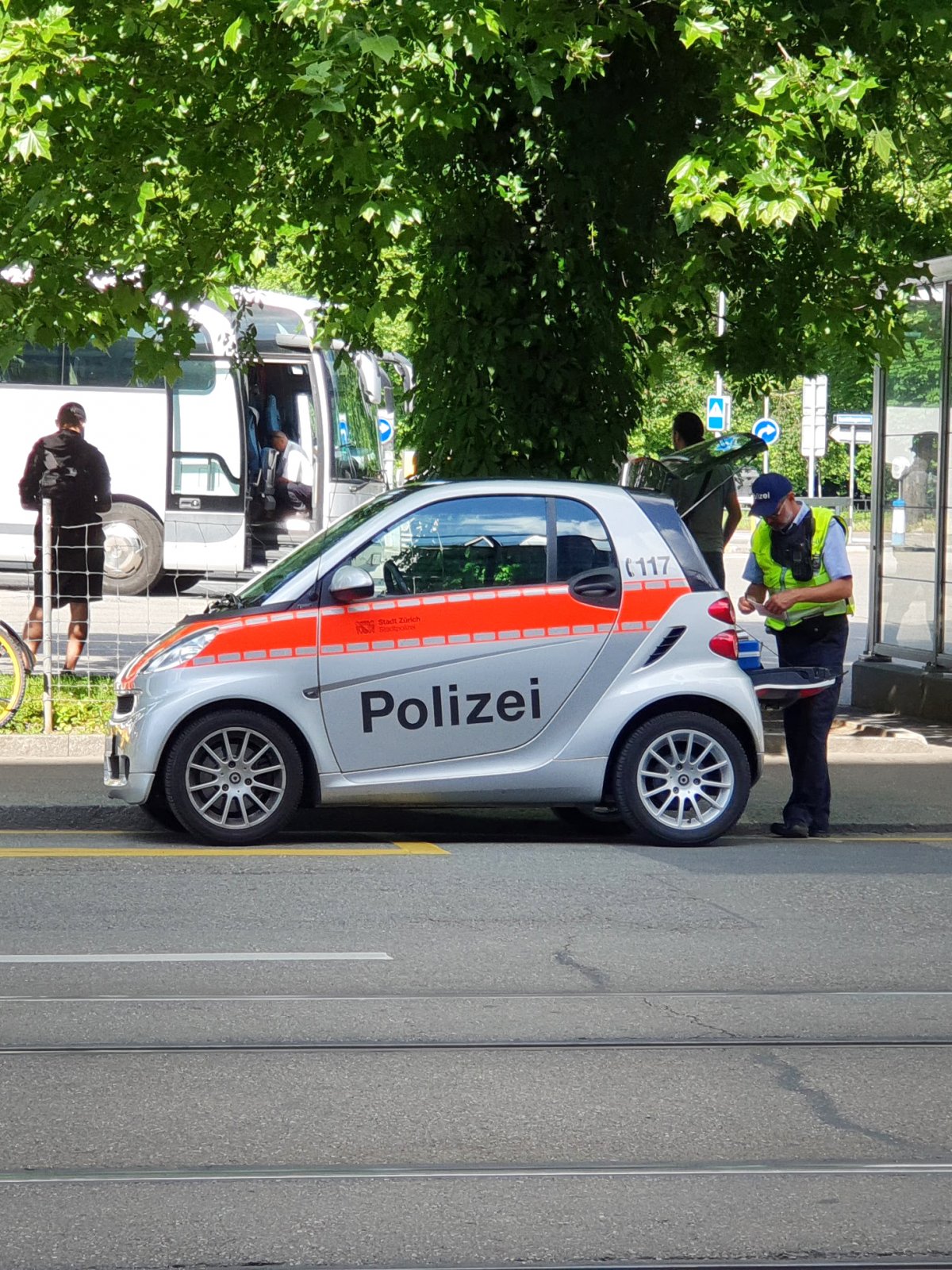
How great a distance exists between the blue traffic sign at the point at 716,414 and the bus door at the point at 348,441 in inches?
280

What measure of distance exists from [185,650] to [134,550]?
16773 millimetres

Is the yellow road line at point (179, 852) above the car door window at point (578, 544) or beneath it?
beneath

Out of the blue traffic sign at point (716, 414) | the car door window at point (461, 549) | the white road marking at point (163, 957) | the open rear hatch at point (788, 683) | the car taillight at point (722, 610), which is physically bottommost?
the white road marking at point (163, 957)

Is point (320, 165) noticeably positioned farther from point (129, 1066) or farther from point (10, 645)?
point (129, 1066)

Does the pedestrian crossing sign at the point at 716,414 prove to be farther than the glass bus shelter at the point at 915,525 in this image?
Yes

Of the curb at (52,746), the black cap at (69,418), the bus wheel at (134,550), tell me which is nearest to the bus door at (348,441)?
the bus wheel at (134,550)

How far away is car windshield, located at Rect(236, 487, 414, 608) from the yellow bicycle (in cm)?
368

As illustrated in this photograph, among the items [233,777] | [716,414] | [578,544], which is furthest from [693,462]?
[716,414]

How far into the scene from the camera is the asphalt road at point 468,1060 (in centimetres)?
421

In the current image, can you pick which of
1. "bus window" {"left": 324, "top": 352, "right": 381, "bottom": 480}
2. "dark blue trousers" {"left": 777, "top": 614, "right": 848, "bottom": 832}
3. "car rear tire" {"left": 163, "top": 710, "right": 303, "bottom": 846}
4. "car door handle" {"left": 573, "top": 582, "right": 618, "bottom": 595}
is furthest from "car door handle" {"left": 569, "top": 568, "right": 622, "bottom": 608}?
"bus window" {"left": 324, "top": 352, "right": 381, "bottom": 480}

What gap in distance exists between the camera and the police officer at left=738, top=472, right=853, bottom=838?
9.80 meters

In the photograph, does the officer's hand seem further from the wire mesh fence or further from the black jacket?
the black jacket

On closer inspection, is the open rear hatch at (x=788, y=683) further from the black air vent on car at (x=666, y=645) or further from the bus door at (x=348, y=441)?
the bus door at (x=348, y=441)

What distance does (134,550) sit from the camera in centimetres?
2553
